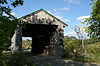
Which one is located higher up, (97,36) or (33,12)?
(33,12)

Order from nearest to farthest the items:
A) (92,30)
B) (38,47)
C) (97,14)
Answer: (97,14), (92,30), (38,47)

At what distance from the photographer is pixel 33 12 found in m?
16.5

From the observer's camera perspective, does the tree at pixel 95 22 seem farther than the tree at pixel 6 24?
Yes

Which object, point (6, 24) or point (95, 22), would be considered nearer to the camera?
point (6, 24)

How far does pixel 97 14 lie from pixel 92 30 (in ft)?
5.05

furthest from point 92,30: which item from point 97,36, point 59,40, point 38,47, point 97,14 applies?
point 38,47

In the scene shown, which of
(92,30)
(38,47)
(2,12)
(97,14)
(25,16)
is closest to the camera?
(2,12)

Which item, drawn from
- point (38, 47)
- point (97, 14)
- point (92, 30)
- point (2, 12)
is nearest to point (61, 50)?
point (92, 30)

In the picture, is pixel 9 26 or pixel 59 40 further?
pixel 59 40

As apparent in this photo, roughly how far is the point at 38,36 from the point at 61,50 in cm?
867

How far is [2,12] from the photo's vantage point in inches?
335

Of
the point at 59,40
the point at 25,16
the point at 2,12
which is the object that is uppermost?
the point at 25,16

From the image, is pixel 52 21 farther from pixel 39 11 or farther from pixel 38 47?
pixel 38 47

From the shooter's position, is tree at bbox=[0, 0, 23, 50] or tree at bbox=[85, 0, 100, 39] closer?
tree at bbox=[0, 0, 23, 50]
